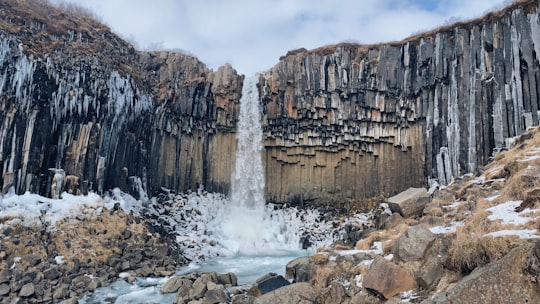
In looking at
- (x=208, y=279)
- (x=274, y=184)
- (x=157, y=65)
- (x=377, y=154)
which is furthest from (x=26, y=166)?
(x=377, y=154)

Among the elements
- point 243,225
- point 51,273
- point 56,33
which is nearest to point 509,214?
point 51,273

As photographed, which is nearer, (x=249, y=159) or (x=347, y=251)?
(x=347, y=251)

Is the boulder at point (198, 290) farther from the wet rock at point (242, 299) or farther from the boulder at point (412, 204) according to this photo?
the boulder at point (412, 204)

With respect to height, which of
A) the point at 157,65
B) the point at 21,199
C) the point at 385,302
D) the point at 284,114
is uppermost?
the point at 157,65

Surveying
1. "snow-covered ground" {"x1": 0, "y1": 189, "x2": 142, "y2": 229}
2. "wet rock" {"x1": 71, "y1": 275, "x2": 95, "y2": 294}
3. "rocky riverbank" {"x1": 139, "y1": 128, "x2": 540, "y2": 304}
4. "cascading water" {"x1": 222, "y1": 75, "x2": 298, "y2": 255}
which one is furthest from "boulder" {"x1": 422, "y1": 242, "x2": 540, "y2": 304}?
"cascading water" {"x1": 222, "y1": 75, "x2": 298, "y2": 255}

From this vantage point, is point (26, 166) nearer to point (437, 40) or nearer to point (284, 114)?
point (284, 114)

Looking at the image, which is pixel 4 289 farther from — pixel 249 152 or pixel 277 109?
pixel 277 109

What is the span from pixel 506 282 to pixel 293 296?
20.1 ft

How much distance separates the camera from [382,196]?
3338cm

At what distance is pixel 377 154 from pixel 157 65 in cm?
2038

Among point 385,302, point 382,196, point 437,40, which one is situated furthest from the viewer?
point 382,196

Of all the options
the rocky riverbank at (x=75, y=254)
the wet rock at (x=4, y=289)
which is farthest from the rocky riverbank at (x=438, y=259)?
the wet rock at (x=4, y=289)

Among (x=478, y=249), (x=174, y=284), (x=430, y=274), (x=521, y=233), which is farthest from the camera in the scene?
(x=174, y=284)

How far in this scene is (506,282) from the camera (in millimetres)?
6836
